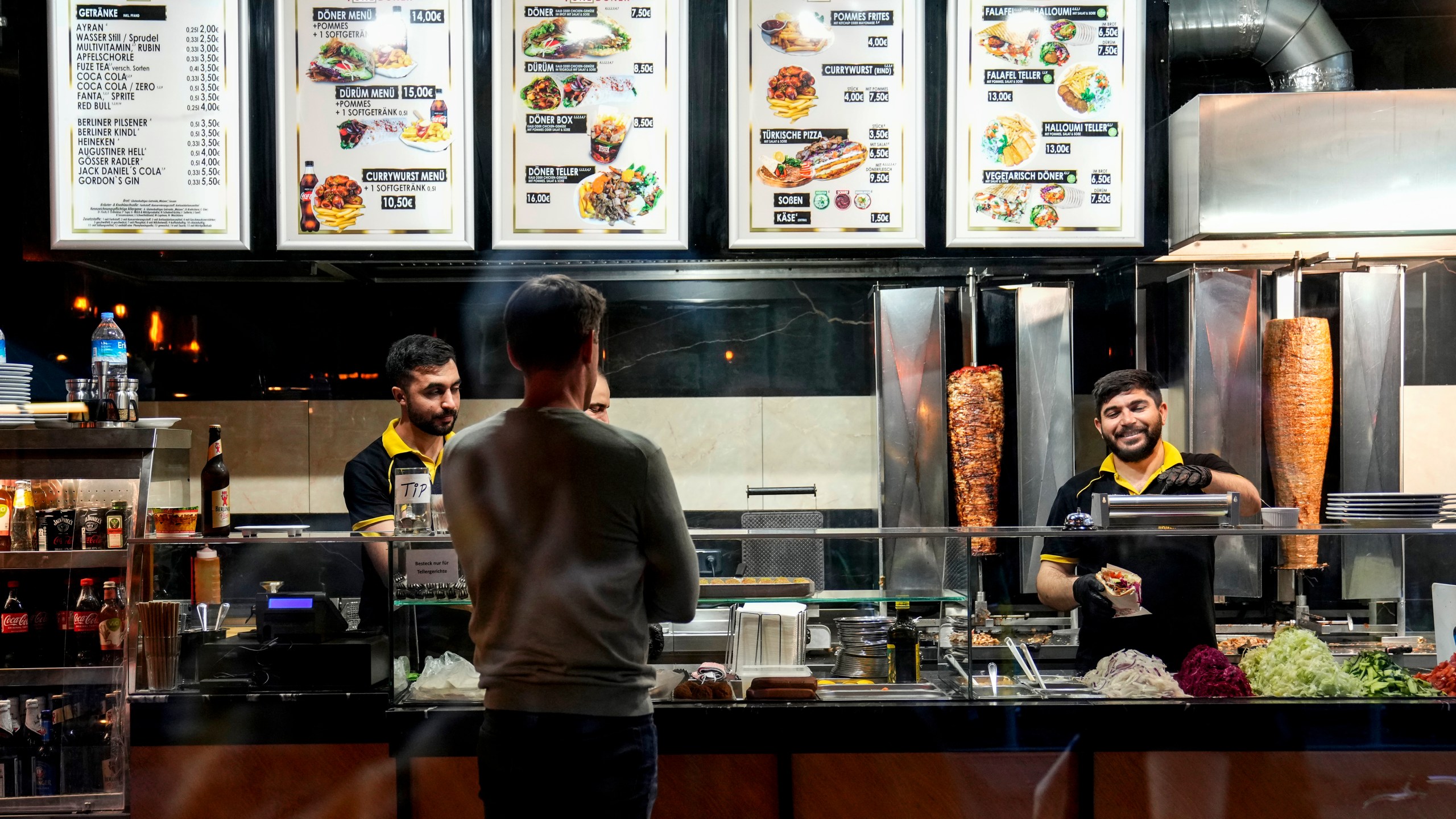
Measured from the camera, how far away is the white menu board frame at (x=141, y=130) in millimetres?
3533

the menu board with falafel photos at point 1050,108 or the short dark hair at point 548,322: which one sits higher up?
the menu board with falafel photos at point 1050,108

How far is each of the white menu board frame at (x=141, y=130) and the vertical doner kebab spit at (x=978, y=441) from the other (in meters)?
2.73

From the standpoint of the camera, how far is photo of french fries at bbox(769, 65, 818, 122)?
3.58m

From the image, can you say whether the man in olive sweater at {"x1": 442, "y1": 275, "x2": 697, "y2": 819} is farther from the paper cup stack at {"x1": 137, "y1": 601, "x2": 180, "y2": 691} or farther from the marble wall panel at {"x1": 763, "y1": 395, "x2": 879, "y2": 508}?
the marble wall panel at {"x1": 763, "y1": 395, "x2": 879, "y2": 508}

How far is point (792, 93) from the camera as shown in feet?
11.7

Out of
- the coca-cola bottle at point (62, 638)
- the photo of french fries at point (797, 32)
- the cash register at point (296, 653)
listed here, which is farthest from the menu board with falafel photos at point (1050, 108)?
the coca-cola bottle at point (62, 638)

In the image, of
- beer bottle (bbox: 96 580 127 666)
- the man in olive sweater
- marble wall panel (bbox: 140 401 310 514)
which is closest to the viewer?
the man in olive sweater

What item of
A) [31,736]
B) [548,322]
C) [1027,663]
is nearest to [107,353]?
[31,736]

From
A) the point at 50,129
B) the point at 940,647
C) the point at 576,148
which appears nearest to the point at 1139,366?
the point at 940,647

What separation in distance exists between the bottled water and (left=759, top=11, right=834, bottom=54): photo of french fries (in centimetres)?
235

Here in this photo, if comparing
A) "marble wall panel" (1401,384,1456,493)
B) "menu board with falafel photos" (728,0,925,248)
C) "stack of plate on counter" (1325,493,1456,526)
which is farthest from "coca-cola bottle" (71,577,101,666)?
"marble wall panel" (1401,384,1456,493)

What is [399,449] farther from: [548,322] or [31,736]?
[548,322]

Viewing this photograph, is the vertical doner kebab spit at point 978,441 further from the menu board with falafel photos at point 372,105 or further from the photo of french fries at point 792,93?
the menu board with falafel photos at point 372,105

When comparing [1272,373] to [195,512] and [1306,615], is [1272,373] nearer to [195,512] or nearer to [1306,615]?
[1306,615]
